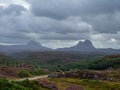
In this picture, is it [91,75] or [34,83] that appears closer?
[34,83]

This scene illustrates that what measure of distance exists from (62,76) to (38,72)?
31590 millimetres

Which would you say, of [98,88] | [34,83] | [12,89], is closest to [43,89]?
[34,83]

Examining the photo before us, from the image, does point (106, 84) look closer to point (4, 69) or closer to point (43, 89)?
point (43, 89)

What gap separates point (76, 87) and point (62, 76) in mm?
37636

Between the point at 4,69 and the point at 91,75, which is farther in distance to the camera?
the point at 4,69

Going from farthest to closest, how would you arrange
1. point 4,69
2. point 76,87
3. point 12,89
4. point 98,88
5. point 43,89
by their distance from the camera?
point 4,69 → point 98,88 → point 76,87 → point 43,89 → point 12,89

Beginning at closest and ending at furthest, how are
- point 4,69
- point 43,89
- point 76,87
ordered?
point 43,89, point 76,87, point 4,69

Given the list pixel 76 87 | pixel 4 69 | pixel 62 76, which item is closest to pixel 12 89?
pixel 76 87

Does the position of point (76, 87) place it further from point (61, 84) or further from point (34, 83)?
point (34, 83)

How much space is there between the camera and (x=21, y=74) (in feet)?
547

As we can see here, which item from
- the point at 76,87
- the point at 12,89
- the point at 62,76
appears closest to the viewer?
the point at 12,89

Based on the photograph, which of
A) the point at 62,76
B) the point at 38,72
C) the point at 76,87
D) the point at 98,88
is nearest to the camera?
the point at 76,87

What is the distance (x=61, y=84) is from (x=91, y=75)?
38.5m

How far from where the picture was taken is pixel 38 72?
187625mm
